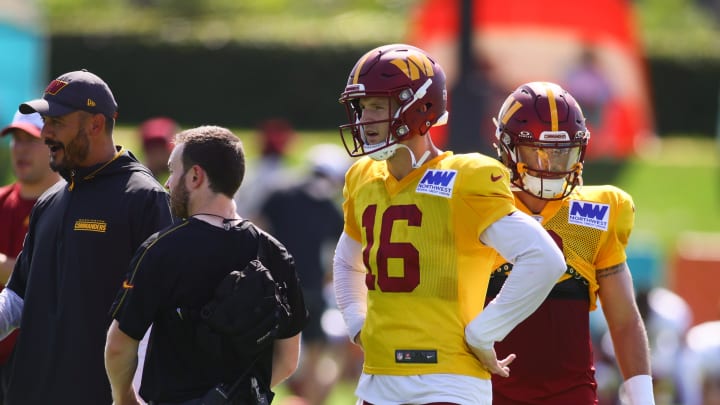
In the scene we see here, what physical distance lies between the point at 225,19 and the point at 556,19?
1467 cm

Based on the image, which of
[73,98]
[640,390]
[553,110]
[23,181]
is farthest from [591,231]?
[23,181]

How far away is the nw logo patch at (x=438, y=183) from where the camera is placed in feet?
14.4

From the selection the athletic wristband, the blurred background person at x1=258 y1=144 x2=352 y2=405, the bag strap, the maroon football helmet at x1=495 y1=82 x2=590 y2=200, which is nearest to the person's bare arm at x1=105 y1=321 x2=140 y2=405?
the bag strap

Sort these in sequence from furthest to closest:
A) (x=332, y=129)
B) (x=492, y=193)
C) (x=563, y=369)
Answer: (x=332, y=129), (x=563, y=369), (x=492, y=193)

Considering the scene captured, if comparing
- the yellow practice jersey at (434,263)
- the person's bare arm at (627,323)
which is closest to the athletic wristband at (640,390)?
the person's bare arm at (627,323)

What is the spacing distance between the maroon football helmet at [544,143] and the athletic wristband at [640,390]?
2.43 ft

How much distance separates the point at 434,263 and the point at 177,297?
34.8 inches

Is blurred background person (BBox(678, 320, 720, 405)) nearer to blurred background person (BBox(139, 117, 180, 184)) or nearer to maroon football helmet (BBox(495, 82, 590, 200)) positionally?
maroon football helmet (BBox(495, 82, 590, 200))

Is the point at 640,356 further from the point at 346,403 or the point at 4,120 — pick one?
the point at 4,120

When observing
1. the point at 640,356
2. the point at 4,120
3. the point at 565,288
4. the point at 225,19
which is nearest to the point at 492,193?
the point at 565,288

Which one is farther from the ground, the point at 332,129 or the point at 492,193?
the point at 492,193

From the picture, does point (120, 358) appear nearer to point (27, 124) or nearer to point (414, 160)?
point (414, 160)

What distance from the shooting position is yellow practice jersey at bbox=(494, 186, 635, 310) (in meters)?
4.83

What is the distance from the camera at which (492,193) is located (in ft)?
14.1
